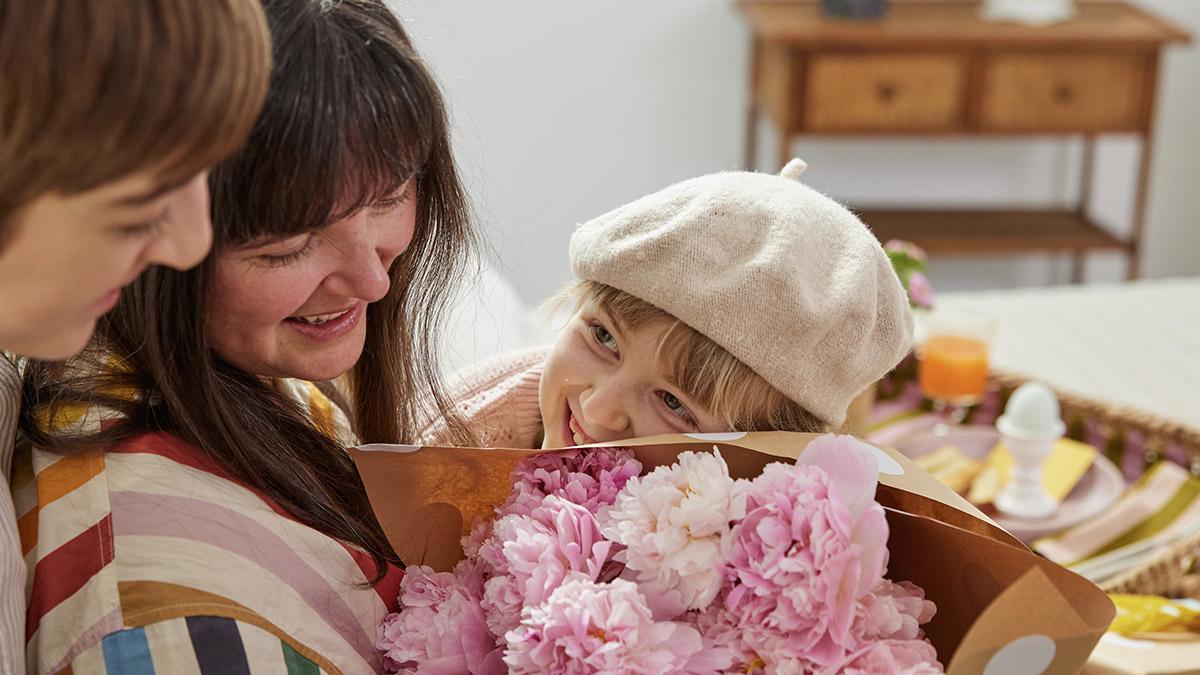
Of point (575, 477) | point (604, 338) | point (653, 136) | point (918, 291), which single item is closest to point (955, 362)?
point (918, 291)

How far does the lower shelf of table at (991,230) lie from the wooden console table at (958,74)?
188 mm

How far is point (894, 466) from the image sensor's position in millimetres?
958

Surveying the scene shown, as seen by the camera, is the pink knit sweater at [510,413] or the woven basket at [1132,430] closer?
the pink knit sweater at [510,413]

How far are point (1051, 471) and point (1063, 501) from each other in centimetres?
6

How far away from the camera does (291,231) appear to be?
3.07 ft

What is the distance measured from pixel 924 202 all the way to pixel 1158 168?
79cm

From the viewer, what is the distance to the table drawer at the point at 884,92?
11.4 ft

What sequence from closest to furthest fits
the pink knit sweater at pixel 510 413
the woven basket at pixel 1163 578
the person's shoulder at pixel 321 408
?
the person's shoulder at pixel 321 408 → the pink knit sweater at pixel 510 413 → the woven basket at pixel 1163 578

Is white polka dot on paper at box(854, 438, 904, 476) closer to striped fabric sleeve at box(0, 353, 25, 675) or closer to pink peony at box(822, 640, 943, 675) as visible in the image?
pink peony at box(822, 640, 943, 675)

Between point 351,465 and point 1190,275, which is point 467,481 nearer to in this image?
point 351,465

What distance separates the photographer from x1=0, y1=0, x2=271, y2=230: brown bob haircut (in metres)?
0.55

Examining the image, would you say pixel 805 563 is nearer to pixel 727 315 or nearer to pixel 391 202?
pixel 727 315

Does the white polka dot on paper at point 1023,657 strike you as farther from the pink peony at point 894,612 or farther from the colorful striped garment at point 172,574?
the colorful striped garment at point 172,574

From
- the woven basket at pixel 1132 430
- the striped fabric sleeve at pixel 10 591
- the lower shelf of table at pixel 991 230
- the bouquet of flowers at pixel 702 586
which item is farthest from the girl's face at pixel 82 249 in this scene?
the lower shelf of table at pixel 991 230
